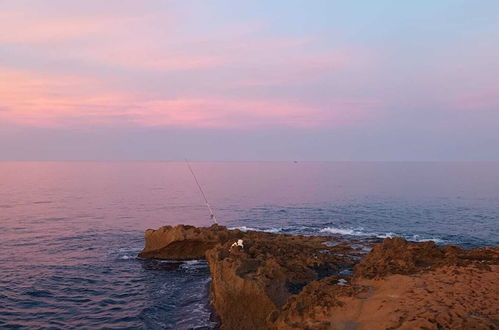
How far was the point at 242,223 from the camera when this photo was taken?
44.1m

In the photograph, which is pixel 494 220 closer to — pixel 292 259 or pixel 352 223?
pixel 352 223

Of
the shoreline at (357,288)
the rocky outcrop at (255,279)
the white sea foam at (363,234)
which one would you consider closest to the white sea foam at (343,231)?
the white sea foam at (363,234)

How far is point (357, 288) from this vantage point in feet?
40.8

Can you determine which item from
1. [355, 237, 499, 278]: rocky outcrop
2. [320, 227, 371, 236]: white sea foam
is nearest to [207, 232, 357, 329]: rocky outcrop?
[355, 237, 499, 278]: rocky outcrop

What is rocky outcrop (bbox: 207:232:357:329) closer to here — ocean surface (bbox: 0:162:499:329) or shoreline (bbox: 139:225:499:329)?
shoreline (bbox: 139:225:499:329)

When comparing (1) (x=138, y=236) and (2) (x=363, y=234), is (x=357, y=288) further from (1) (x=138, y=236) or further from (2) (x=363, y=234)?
(1) (x=138, y=236)

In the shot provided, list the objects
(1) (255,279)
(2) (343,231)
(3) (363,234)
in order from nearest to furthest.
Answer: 1. (1) (255,279)
2. (3) (363,234)
3. (2) (343,231)

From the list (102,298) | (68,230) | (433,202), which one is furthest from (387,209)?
(102,298)

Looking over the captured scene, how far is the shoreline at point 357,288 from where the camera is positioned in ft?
32.8

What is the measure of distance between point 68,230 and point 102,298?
20.7m

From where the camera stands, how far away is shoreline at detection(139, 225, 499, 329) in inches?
394

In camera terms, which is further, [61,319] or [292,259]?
[292,259]

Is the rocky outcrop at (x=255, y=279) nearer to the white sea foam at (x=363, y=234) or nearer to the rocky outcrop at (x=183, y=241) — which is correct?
the rocky outcrop at (x=183, y=241)

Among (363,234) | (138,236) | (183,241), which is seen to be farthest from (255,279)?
(138,236)
